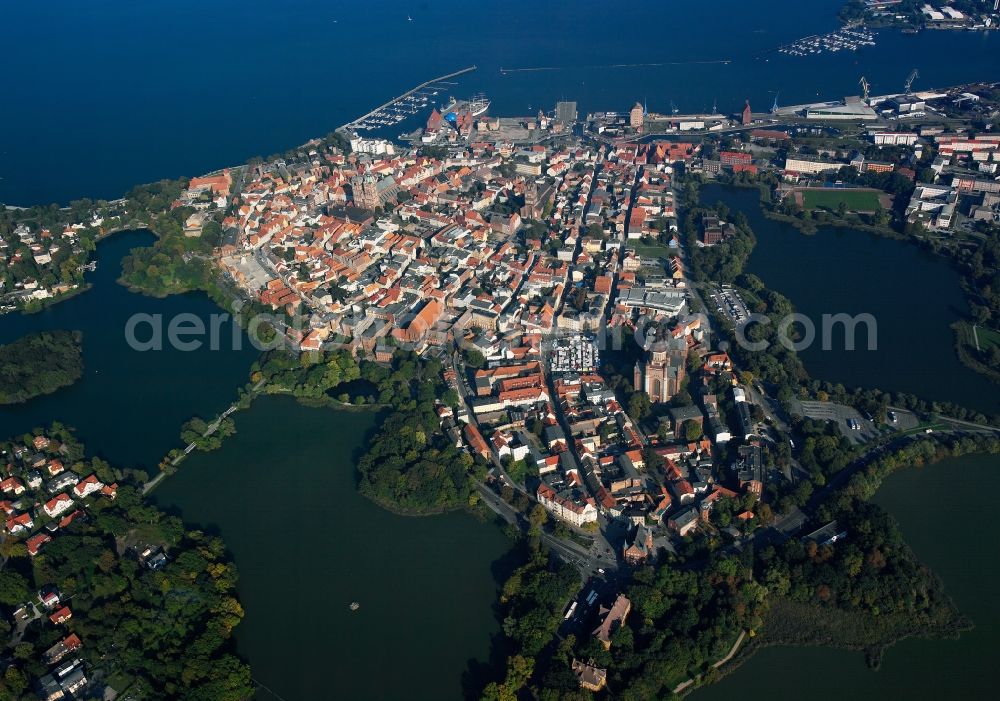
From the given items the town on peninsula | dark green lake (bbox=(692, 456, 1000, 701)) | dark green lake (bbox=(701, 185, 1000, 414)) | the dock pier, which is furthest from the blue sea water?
dark green lake (bbox=(692, 456, 1000, 701))

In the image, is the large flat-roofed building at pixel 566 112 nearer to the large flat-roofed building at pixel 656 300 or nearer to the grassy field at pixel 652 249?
the grassy field at pixel 652 249

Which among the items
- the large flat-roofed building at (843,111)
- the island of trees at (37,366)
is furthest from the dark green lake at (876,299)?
the island of trees at (37,366)

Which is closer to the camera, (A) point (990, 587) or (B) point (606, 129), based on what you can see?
(A) point (990, 587)

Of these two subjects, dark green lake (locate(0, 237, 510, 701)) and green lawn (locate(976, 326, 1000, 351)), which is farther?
green lawn (locate(976, 326, 1000, 351))

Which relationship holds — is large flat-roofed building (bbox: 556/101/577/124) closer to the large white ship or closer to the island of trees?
the large white ship

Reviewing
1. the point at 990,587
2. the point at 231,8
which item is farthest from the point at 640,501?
the point at 231,8

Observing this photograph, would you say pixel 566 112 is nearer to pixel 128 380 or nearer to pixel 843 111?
pixel 843 111

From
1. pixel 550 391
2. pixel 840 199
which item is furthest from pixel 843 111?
pixel 550 391

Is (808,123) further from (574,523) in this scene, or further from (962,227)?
(574,523)

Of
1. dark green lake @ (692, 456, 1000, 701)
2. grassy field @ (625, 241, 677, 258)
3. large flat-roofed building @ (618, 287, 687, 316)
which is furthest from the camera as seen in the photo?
grassy field @ (625, 241, 677, 258)
